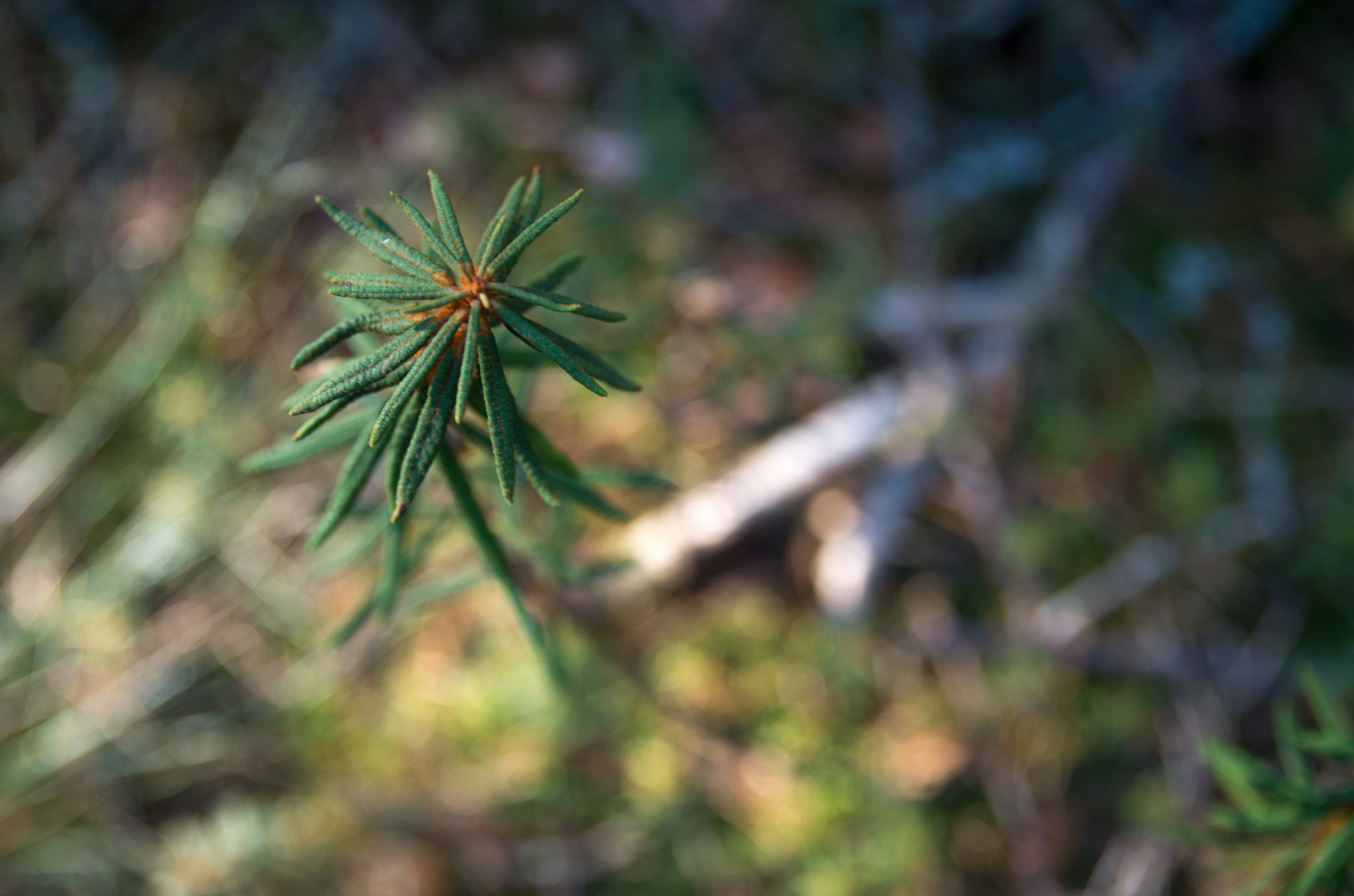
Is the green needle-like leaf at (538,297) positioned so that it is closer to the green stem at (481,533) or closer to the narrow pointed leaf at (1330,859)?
the green stem at (481,533)

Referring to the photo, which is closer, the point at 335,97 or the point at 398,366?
the point at 398,366

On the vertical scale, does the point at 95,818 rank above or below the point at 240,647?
below

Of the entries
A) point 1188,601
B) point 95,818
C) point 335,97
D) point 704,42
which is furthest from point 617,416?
point 95,818

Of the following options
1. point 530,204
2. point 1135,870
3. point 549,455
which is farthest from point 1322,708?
point 530,204

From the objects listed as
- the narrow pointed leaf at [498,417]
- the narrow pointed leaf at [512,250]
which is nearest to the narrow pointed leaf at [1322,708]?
the narrow pointed leaf at [498,417]

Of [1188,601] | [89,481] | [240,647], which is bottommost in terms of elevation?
[1188,601]

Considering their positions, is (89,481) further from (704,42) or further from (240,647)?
(704,42)
